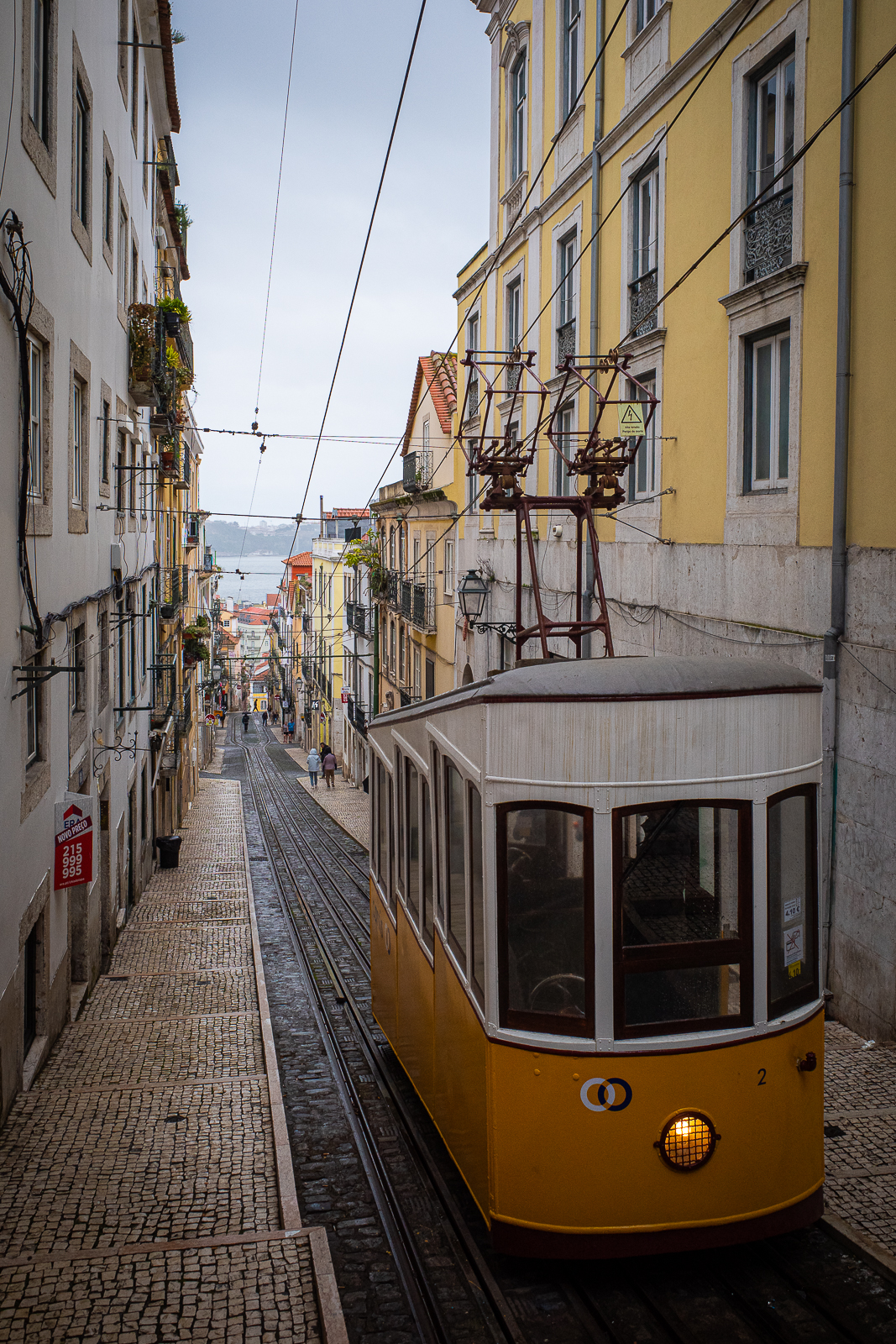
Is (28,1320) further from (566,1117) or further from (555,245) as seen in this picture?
(555,245)

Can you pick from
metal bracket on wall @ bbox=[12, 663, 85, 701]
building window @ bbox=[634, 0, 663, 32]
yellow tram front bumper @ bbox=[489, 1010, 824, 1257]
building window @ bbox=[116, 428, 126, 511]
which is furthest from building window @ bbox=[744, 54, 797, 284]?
building window @ bbox=[116, 428, 126, 511]

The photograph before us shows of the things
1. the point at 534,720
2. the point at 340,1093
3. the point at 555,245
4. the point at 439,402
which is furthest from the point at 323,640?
the point at 534,720

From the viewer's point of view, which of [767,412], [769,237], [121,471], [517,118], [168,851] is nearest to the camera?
[769,237]

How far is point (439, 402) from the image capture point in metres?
27.1

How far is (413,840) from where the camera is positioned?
21.9ft

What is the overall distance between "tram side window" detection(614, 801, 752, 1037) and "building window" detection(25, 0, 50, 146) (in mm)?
7508

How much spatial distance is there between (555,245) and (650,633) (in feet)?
27.0

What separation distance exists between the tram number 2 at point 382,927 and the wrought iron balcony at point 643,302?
26.4 feet

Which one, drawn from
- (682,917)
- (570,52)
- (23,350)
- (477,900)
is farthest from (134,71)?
(682,917)

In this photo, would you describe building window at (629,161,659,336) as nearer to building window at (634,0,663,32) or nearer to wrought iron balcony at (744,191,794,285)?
building window at (634,0,663,32)

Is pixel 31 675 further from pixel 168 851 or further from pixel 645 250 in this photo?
pixel 168 851

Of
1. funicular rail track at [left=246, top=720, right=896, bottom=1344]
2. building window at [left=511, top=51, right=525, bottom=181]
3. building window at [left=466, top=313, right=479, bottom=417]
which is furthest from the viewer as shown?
building window at [left=466, top=313, right=479, bottom=417]

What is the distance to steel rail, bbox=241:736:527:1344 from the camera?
15.3 ft

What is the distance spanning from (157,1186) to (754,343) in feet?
30.1
